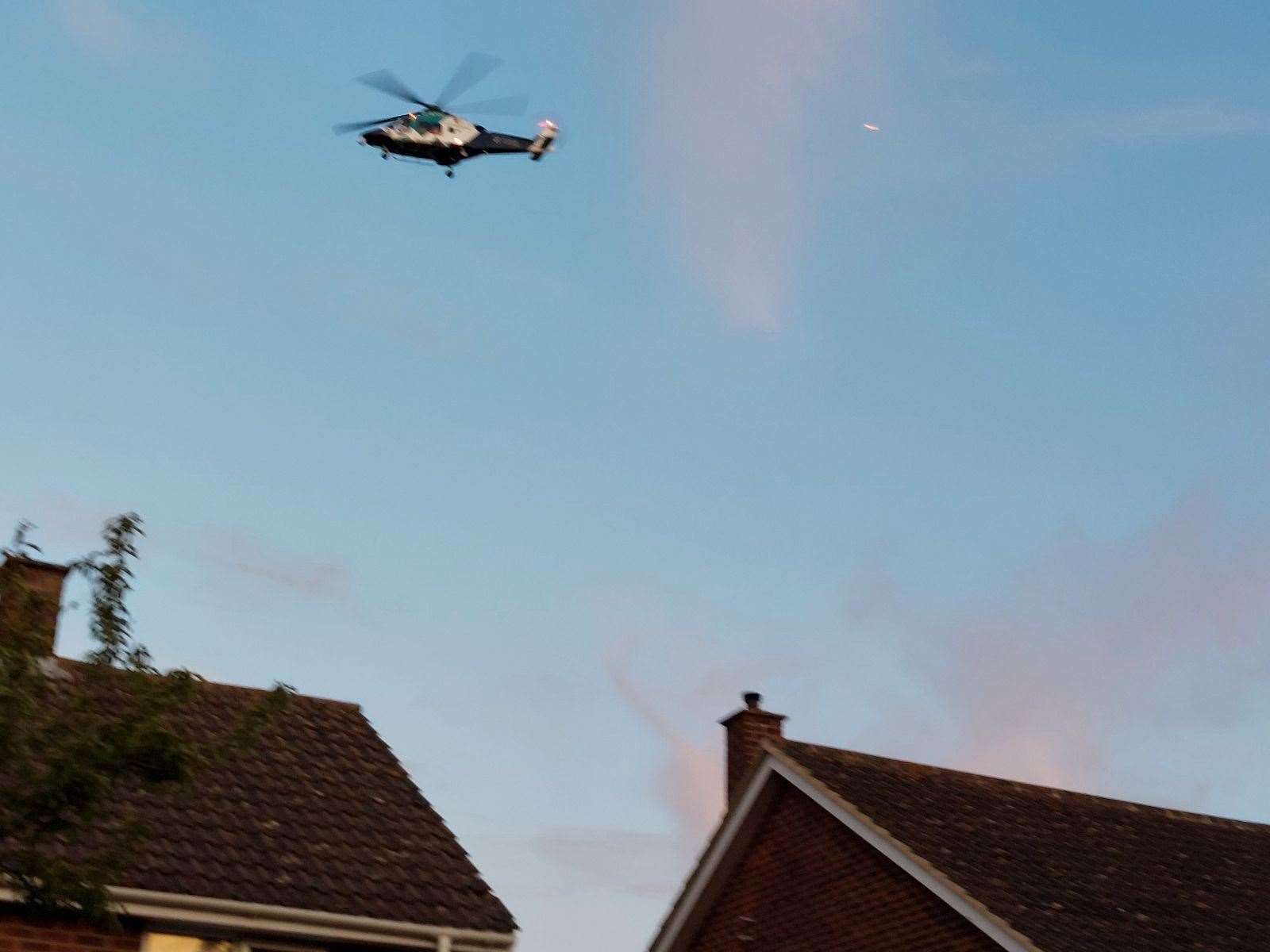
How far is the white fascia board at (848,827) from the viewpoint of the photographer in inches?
800

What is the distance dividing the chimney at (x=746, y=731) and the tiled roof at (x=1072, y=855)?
55.5 inches

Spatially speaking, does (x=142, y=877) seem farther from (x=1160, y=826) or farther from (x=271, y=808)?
(x=1160, y=826)

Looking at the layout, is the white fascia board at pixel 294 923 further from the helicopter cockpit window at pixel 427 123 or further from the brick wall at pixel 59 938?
the helicopter cockpit window at pixel 427 123

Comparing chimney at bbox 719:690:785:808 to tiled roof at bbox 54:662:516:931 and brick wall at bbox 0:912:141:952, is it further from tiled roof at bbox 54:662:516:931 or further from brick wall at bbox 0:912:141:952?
brick wall at bbox 0:912:141:952

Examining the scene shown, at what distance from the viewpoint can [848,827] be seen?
23578mm

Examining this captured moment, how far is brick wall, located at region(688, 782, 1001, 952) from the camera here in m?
21.8

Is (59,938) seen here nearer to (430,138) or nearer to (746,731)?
(746,731)

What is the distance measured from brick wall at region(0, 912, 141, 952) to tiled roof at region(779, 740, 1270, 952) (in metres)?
10.3

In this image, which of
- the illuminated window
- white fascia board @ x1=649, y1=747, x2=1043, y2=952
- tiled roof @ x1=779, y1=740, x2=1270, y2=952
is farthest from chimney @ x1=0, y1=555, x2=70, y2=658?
tiled roof @ x1=779, y1=740, x2=1270, y2=952

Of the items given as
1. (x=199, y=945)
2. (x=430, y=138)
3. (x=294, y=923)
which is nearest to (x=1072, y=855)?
(x=294, y=923)

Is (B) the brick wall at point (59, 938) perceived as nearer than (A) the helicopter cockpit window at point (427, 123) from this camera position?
Yes

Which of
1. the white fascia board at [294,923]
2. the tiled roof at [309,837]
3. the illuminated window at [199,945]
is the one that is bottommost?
the illuminated window at [199,945]

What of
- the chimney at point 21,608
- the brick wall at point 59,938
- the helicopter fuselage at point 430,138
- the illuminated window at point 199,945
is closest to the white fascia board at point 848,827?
the illuminated window at point 199,945

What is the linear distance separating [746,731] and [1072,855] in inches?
222
